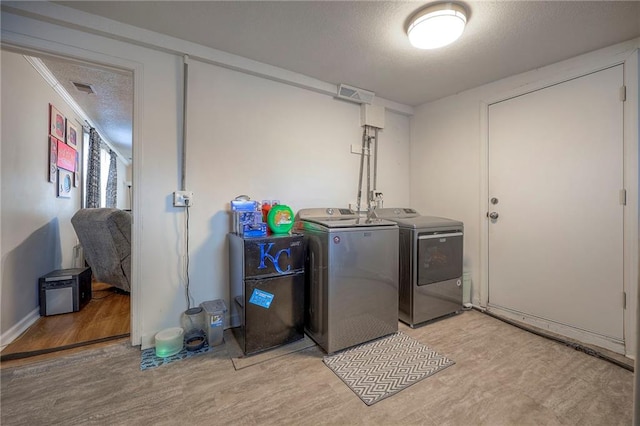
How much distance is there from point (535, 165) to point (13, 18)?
13.3ft

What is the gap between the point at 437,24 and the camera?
164 centimetres

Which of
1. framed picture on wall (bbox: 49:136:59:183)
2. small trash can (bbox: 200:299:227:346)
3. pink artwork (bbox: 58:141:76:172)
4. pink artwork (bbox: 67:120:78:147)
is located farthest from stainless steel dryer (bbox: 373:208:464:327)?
pink artwork (bbox: 67:120:78:147)

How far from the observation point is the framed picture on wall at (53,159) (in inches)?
109

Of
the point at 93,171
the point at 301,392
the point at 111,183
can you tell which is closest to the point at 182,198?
the point at 301,392

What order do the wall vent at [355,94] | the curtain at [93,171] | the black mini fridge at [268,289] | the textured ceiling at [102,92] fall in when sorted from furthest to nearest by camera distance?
A: 1. the curtain at [93,171]
2. the wall vent at [355,94]
3. the textured ceiling at [102,92]
4. the black mini fridge at [268,289]

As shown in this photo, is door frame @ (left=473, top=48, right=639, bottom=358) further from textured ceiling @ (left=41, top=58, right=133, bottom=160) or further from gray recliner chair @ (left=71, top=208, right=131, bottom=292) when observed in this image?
gray recliner chair @ (left=71, top=208, right=131, bottom=292)

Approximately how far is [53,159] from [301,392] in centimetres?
355

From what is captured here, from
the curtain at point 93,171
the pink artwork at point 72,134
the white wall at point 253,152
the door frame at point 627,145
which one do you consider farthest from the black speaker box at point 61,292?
the door frame at point 627,145

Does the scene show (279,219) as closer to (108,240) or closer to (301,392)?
(301,392)

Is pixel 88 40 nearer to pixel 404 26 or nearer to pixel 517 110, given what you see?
pixel 404 26

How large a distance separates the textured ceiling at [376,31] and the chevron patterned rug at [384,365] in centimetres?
236

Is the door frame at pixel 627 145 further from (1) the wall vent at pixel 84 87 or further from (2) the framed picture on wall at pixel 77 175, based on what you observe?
(2) the framed picture on wall at pixel 77 175

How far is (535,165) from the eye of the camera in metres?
2.36

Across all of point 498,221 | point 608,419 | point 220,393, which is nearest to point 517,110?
point 498,221
